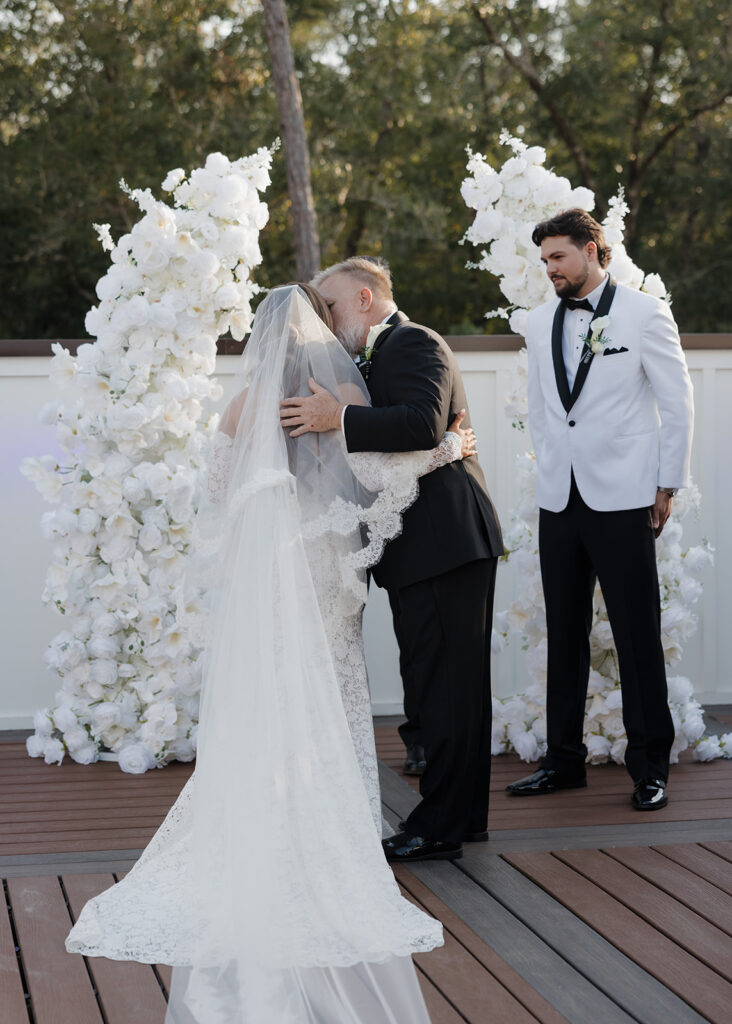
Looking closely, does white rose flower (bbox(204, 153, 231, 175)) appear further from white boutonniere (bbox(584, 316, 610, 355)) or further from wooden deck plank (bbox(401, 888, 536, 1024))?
wooden deck plank (bbox(401, 888, 536, 1024))

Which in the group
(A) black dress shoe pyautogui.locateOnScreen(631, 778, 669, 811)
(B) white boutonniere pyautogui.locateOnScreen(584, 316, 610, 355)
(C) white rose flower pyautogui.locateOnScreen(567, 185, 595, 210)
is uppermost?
(C) white rose flower pyautogui.locateOnScreen(567, 185, 595, 210)

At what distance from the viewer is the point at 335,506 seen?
9.49 feet

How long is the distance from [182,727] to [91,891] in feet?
4.16

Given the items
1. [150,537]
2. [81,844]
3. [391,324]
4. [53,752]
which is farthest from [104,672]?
[391,324]

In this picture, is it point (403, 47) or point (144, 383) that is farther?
point (403, 47)

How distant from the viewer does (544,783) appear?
3.82 meters

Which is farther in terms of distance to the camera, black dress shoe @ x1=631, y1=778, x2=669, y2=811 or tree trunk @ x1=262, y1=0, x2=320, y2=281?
tree trunk @ x1=262, y1=0, x2=320, y2=281

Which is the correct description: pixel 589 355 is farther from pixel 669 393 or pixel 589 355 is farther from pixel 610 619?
pixel 610 619

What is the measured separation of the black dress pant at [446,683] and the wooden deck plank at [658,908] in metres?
0.33

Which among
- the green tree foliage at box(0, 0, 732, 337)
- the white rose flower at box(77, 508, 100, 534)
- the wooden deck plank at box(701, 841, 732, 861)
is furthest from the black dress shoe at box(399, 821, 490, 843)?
the green tree foliage at box(0, 0, 732, 337)

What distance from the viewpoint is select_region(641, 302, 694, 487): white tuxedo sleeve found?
3547mm

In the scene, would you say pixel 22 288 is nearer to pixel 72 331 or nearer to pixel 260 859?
pixel 72 331

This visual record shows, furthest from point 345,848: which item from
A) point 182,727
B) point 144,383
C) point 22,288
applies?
point 22,288

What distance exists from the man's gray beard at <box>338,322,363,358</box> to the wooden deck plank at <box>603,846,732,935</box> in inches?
58.0
